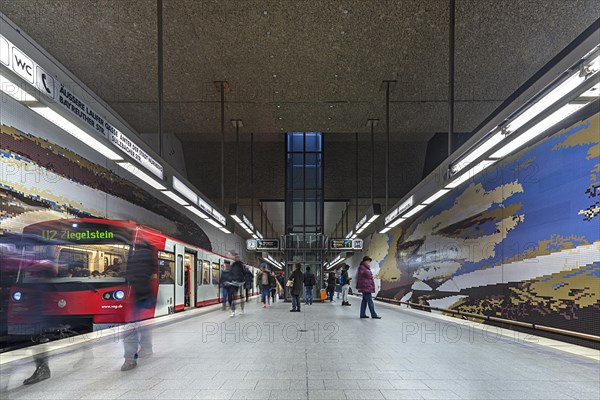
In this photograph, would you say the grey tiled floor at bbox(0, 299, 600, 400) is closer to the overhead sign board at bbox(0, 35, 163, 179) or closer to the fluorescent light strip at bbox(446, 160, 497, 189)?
the fluorescent light strip at bbox(446, 160, 497, 189)

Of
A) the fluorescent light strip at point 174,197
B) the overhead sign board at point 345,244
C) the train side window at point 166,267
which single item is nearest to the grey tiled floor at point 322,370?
the fluorescent light strip at point 174,197

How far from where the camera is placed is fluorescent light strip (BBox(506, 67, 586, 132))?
3283mm

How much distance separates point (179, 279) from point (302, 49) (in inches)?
321

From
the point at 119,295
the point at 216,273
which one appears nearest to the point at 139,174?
the point at 119,295

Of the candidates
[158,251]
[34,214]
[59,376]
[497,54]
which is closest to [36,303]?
[59,376]

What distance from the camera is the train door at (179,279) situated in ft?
39.6

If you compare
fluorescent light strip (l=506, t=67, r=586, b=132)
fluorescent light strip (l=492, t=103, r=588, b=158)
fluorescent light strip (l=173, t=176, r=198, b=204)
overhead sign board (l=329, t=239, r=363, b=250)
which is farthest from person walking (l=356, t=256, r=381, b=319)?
overhead sign board (l=329, t=239, r=363, b=250)

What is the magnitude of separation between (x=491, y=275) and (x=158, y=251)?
7.39m

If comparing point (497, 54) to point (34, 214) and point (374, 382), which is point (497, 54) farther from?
point (34, 214)

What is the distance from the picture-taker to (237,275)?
36.7 ft

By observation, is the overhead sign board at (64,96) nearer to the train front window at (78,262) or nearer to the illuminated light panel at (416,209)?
the train front window at (78,262)

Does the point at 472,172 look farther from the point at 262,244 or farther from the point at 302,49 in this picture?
the point at 262,244

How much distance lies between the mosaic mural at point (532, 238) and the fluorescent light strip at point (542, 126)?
1.51 m

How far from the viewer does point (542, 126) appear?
405 centimetres
